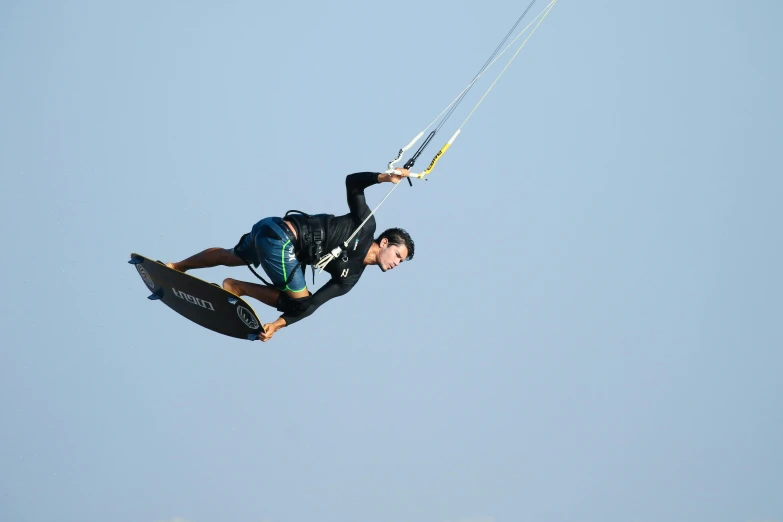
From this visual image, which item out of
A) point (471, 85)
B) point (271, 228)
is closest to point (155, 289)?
point (271, 228)

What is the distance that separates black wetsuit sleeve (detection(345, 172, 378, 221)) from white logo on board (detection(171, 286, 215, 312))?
5.67ft

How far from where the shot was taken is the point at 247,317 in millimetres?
12633

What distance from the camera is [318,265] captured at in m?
12.6

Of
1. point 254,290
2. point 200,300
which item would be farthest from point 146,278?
point 254,290

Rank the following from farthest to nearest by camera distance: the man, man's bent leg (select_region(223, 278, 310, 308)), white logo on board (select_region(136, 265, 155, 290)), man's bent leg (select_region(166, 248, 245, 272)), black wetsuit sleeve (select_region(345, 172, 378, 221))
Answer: white logo on board (select_region(136, 265, 155, 290))
man's bent leg (select_region(166, 248, 245, 272))
man's bent leg (select_region(223, 278, 310, 308))
the man
black wetsuit sleeve (select_region(345, 172, 378, 221))

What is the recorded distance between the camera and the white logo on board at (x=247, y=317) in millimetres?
12539

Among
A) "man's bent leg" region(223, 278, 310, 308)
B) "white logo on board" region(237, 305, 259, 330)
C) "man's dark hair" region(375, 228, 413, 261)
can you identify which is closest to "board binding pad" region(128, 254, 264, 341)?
"white logo on board" region(237, 305, 259, 330)

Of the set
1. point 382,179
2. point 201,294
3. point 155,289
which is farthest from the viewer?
point 155,289

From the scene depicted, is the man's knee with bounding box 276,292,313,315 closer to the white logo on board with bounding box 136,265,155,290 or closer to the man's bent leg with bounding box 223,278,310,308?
the man's bent leg with bounding box 223,278,310,308

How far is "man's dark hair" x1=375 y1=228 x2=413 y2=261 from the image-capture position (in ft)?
41.5

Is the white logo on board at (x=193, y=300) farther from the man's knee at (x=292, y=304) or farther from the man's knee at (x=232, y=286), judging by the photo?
the man's knee at (x=292, y=304)

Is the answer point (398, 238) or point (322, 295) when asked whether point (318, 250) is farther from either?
point (398, 238)

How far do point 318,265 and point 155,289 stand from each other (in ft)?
7.17

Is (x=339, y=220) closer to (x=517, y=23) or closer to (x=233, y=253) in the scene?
(x=233, y=253)
